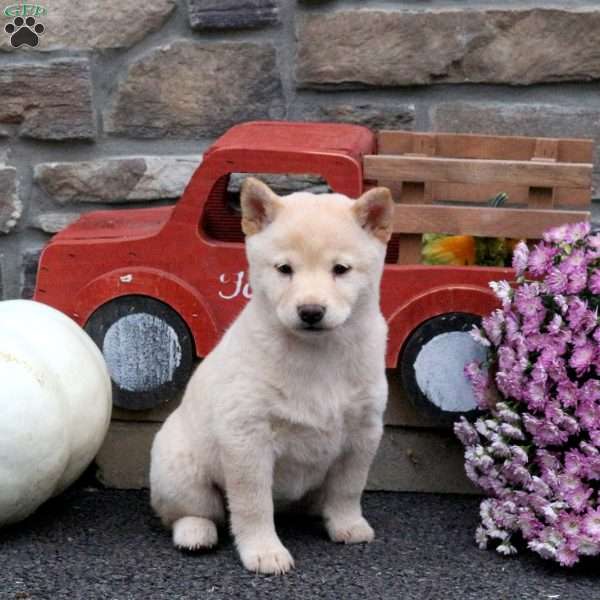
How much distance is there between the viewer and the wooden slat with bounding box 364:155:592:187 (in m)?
3.54

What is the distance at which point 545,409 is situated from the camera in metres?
3.23

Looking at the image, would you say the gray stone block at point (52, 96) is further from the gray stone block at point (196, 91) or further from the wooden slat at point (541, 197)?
the wooden slat at point (541, 197)

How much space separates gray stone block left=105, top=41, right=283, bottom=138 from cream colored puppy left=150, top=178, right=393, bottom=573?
4.17ft

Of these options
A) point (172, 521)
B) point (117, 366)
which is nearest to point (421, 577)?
point (172, 521)

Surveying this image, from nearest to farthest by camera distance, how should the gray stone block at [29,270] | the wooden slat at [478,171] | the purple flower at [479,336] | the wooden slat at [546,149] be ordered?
the purple flower at [479,336]
the wooden slat at [478,171]
the wooden slat at [546,149]
the gray stone block at [29,270]

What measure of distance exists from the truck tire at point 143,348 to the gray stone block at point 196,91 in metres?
0.95

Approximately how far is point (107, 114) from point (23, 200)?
442 mm

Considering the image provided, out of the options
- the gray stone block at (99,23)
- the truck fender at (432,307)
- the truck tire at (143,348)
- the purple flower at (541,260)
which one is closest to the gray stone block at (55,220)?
the gray stone block at (99,23)

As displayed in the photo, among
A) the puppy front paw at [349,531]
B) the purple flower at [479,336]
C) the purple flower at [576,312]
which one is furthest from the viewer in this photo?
the purple flower at [479,336]

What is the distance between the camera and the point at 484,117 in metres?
4.29

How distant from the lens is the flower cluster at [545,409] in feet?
10.4

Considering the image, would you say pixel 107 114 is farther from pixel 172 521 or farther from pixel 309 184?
pixel 172 521

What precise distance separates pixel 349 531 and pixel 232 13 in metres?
A: 1.91

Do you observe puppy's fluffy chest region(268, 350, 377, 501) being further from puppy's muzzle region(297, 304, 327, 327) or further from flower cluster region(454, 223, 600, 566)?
flower cluster region(454, 223, 600, 566)
